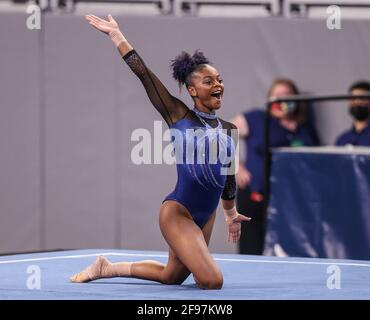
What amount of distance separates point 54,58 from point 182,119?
9.13 ft

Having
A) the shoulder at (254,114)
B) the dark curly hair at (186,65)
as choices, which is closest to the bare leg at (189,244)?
the dark curly hair at (186,65)

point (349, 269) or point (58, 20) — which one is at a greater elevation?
point (58, 20)

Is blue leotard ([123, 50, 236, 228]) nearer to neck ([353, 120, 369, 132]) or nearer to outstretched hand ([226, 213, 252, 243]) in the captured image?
outstretched hand ([226, 213, 252, 243])

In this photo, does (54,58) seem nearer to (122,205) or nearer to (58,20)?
(58,20)

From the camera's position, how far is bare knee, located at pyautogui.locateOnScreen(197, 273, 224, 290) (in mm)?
3742

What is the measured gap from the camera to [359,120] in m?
5.96

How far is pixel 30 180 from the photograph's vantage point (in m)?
6.34

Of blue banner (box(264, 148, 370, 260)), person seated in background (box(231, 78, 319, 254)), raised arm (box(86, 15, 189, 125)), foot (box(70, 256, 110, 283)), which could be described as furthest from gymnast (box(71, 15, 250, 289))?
person seated in background (box(231, 78, 319, 254))

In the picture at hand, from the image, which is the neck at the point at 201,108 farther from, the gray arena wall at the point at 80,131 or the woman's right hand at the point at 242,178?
the gray arena wall at the point at 80,131

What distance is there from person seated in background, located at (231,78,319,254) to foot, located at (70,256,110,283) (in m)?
1.91

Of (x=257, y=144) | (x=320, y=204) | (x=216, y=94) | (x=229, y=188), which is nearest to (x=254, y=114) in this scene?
(x=257, y=144)

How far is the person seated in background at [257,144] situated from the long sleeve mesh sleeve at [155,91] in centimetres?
209

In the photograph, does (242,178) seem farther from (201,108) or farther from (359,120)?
(201,108)
